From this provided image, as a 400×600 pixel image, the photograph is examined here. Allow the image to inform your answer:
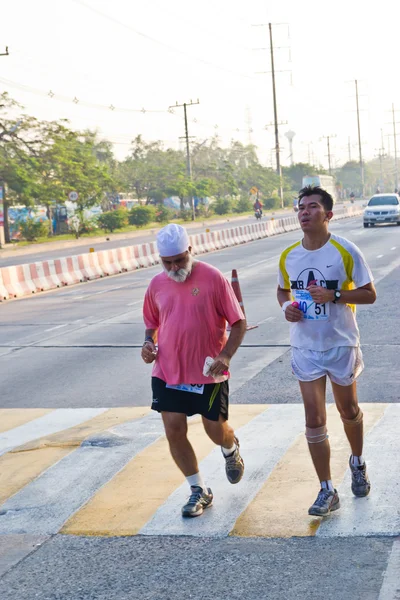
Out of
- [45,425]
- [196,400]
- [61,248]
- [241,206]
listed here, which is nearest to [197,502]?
[196,400]

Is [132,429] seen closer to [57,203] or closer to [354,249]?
[354,249]

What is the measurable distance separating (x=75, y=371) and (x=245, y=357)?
2143mm

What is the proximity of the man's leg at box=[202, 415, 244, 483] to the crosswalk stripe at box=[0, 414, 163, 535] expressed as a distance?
98 cm

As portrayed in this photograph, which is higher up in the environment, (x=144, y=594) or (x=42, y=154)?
(x=42, y=154)

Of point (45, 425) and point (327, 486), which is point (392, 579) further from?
point (45, 425)

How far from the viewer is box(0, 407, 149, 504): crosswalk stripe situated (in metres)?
7.25

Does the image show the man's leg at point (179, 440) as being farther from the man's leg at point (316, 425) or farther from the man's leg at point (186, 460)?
the man's leg at point (316, 425)

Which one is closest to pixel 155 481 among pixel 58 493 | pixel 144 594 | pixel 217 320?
pixel 58 493

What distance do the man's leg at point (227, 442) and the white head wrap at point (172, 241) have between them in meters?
1.04

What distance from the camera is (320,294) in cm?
591

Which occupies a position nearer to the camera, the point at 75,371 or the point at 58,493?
the point at 58,493

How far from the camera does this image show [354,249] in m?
6.06

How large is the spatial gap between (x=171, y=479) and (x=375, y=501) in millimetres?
1502

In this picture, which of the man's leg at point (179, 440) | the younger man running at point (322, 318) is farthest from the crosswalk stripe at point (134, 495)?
the younger man running at point (322, 318)
